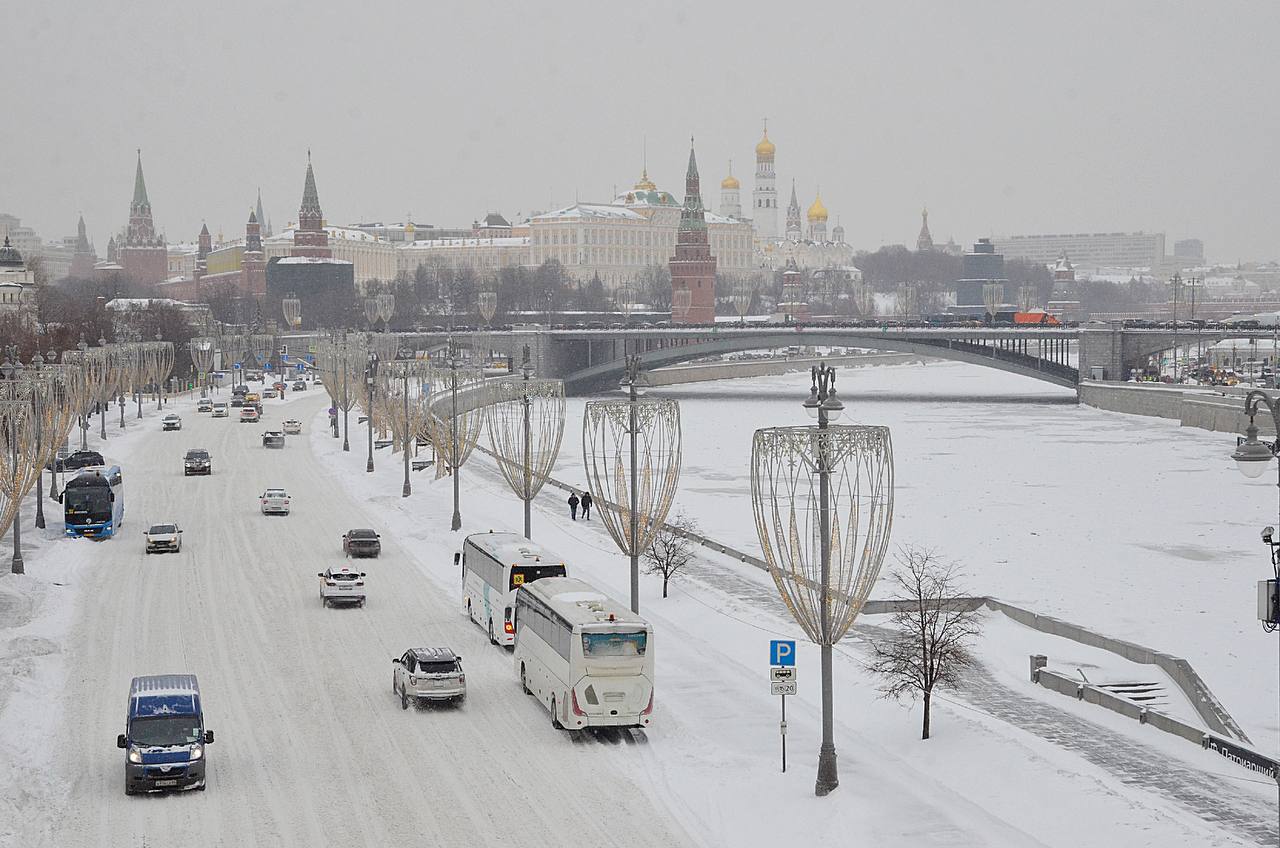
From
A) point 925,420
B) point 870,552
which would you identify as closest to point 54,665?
point 870,552

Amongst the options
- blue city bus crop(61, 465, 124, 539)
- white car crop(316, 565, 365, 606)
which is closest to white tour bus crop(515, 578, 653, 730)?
white car crop(316, 565, 365, 606)

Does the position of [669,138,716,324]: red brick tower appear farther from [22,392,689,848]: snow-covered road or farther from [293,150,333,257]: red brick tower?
[22,392,689,848]: snow-covered road

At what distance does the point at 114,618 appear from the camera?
30891 mm

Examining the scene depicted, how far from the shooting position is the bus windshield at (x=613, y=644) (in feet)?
71.5

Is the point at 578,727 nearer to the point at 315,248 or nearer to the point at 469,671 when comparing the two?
the point at 469,671

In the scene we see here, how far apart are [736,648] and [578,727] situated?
700 cm

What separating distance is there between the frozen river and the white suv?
38.2 ft

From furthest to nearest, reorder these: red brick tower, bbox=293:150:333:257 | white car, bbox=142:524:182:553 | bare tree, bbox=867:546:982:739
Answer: red brick tower, bbox=293:150:333:257 → white car, bbox=142:524:182:553 → bare tree, bbox=867:546:982:739

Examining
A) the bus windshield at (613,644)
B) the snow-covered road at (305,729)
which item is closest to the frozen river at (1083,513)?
the bus windshield at (613,644)

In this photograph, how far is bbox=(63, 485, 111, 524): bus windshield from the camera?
41438mm

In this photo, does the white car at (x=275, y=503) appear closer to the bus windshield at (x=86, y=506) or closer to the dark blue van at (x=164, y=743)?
the bus windshield at (x=86, y=506)

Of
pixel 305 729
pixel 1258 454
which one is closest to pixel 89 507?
pixel 305 729

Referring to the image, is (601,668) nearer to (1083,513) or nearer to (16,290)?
(1083,513)

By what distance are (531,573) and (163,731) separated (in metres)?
8.70
